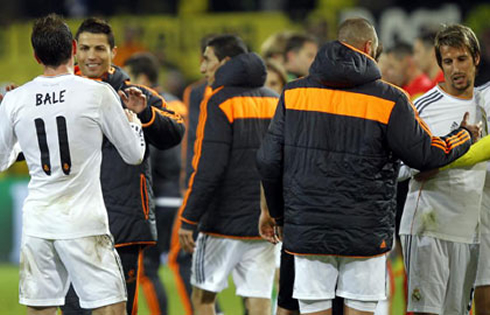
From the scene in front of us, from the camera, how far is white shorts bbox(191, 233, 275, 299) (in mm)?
6488

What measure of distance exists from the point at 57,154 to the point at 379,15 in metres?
9.94

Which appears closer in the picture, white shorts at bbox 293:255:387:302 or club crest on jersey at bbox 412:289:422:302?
white shorts at bbox 293:255:387:302

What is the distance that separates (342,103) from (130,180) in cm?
147

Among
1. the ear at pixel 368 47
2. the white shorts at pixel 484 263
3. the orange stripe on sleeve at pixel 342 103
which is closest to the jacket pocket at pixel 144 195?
the orange stripe on sleeve at pixel 342 103

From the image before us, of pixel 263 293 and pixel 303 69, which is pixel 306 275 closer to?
pixel 263 293

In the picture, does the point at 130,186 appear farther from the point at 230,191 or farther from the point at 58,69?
the point at 58,69

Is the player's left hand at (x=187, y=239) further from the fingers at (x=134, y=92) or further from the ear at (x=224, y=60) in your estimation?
the fingers at (x=134, y=92)

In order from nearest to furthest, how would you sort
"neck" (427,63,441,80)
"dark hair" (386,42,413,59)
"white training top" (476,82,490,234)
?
"white training top" (476,82,490,234)
"neck" (427,63,441,80)
"dark hair" (386,42,413,59)

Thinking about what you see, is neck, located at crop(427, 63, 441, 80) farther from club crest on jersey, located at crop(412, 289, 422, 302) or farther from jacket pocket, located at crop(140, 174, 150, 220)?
jacket pocket, located at crop(140, 174, 150, 220)

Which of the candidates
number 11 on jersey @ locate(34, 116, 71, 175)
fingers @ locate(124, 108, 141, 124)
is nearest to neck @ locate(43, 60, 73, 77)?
number 11 on jersey @ locate(34, 116, 71, 175)

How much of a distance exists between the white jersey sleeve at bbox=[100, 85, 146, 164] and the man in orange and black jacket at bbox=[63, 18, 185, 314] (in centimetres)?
56

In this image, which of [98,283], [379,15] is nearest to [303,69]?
[98,283]

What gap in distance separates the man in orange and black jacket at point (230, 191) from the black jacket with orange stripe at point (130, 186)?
49cm

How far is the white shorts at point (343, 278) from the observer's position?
17.0 ft
